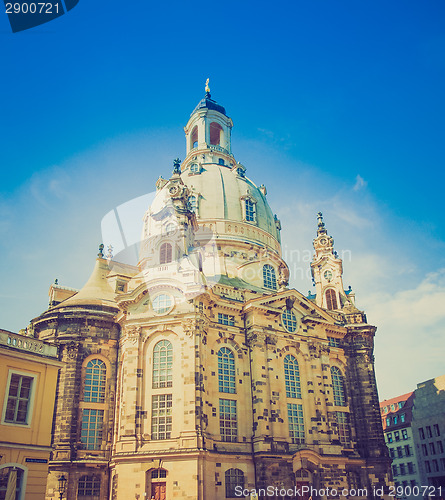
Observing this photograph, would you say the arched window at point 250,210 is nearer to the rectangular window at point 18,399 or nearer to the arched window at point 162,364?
the arched window at point 162,364

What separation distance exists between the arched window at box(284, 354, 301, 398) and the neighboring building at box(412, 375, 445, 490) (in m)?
28.2

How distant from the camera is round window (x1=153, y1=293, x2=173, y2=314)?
39.6 m

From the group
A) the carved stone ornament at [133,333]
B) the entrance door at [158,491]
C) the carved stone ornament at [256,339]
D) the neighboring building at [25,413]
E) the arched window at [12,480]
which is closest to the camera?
the arched window at [12,480]

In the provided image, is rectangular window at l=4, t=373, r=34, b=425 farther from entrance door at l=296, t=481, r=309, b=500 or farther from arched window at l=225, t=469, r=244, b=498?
entrance door at l=296, t=481, r=309, b=500

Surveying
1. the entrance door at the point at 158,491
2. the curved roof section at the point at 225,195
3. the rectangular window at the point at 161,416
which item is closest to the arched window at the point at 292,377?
the rectangular window at the point at 161,416

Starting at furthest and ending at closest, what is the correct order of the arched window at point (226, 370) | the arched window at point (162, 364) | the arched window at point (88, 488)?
1. the arched window at point (226, 370)
2. the arched window at point (162, 364)
3. the arched window at point (88, 488)

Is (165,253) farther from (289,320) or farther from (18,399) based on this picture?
(18,399)

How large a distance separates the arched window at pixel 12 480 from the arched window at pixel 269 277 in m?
32.1

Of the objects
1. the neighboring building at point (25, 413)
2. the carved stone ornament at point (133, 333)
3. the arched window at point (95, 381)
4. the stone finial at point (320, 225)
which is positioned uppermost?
the stone finial at point (320, 225)

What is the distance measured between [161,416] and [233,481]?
718cm

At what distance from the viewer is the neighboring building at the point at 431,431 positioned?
59062mm

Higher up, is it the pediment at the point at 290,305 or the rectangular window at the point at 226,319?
the pediment at the point at 290,305

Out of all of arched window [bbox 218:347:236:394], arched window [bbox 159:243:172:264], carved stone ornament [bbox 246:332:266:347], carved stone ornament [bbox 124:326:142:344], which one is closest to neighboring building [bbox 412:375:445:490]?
carved stone ornament [bbox 246:332:266:347]

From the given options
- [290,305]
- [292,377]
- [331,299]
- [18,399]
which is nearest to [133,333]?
[292,377]
